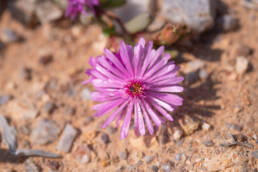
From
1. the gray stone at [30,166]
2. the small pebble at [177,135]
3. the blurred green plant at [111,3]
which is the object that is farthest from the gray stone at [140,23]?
the gray stone at [30,166]

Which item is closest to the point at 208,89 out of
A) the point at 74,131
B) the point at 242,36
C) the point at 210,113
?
the point at 210,113

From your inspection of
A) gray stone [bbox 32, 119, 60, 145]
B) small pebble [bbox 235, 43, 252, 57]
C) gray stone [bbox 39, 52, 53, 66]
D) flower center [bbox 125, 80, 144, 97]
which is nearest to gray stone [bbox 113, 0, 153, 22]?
gray stone [bbox 39, 52, 53, 66]

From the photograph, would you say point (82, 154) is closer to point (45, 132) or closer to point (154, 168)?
point (45, 132)

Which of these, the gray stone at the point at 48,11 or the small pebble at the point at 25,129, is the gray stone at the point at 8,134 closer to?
the small pebble at the point at 25,129

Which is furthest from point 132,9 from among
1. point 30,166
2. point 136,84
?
point 30,166

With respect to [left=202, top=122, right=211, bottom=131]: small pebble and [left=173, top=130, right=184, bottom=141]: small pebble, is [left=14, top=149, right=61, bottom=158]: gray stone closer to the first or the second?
[left=173, top=130, right=184, bottom=141]: small pebble

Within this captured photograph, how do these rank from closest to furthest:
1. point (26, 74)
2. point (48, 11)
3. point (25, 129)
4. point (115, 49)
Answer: point (25, 129) < point (115, 49) < point (26, 74) < point (48, 11)

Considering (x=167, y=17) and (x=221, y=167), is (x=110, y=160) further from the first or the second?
(x=167, y=17)
